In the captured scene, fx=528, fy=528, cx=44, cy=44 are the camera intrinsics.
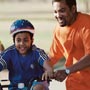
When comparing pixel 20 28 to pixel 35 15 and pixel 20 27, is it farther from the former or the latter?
pixel 35 15

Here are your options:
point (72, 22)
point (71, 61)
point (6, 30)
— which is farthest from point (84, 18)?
point (6, 30)

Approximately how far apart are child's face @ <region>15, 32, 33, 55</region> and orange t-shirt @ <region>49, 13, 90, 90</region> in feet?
1.25

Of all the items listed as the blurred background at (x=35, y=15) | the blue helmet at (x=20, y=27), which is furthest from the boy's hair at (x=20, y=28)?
the blurred background at (x=35, y=15)

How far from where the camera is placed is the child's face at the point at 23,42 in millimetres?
5316

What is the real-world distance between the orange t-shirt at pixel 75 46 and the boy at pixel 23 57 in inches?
9.7

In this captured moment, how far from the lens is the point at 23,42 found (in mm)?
5312

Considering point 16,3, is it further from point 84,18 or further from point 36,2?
point 84,18

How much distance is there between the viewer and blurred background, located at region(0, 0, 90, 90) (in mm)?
15242

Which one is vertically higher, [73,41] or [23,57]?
[73,41]

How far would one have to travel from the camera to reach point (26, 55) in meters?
5.49

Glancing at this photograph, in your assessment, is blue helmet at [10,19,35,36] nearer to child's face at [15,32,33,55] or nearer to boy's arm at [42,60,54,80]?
child's face at [15,32,33,55]

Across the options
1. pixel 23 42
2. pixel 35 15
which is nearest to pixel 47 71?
pixel 23 42

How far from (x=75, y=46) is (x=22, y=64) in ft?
1.90

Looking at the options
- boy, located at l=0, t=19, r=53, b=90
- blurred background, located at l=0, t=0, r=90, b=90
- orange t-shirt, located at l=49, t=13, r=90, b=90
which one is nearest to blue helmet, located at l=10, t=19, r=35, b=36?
boy, located at l=0, t=19, r=53, b=90
